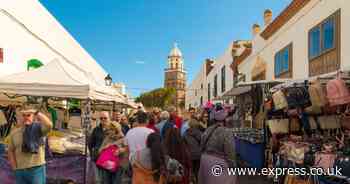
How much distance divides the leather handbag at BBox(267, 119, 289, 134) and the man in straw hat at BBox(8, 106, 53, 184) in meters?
4.23

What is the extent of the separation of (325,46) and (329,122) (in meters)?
5.30

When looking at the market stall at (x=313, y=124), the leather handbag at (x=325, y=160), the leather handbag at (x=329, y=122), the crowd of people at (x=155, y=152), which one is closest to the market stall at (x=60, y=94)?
the crowd of people at (x=155, y=152)

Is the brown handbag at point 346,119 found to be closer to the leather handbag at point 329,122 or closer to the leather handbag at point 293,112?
the leather handbag at point 329,122

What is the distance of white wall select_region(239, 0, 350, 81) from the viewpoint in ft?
30.7

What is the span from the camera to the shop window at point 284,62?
13816mm

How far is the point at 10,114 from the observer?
827cm

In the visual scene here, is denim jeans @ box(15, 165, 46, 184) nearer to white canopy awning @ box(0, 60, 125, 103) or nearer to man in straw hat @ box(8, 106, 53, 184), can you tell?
man in straw hat @ box(8, 106, 53, 184)

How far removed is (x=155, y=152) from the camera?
450 centimetres

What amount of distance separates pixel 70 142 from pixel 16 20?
4.94 m

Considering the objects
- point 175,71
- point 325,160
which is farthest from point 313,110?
point 175,71

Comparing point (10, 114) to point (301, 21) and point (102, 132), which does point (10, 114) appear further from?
point (301, 21)

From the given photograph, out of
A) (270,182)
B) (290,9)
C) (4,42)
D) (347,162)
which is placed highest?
(290,9)

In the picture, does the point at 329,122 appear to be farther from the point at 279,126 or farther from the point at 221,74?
the point at 221,74

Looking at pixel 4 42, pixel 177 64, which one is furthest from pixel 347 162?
pixel 177 64
